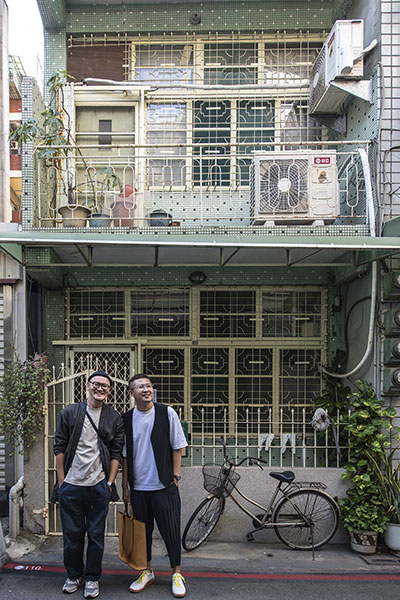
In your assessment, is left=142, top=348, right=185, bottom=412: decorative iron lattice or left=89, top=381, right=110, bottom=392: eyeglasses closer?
left=89, top=381, right=110, bottom=392: eyeglasses

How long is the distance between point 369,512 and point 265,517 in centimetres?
128

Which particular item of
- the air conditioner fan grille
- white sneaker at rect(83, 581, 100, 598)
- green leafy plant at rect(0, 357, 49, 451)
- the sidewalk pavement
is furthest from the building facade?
white sneaker at rect(83, 581, 100, 598)

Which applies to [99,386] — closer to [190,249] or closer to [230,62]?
[190,249]

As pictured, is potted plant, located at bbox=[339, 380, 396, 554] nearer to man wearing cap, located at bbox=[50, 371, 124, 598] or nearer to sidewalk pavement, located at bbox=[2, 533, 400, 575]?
sidewalk pavement, located at bbox=[2, 533, 400, 575]

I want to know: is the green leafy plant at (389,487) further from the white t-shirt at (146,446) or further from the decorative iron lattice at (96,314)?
the decorative iron lattice at (96,314)

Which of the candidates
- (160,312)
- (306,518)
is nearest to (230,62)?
(160,312)

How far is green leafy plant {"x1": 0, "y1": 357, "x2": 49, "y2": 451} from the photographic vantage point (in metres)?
5.52

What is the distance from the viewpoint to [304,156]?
249 inches

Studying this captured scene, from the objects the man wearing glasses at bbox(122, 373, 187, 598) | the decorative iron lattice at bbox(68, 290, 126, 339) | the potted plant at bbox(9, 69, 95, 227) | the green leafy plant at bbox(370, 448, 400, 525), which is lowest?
the green leafy plant at bbox(370, 448, 400, 525)

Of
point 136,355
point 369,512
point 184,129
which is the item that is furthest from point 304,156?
point 369,512

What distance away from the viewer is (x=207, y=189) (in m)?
7.29

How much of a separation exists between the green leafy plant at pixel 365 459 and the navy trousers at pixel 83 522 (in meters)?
3.07

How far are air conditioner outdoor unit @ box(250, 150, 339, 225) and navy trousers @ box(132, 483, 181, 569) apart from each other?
382 cm

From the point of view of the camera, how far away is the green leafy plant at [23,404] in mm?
5520
